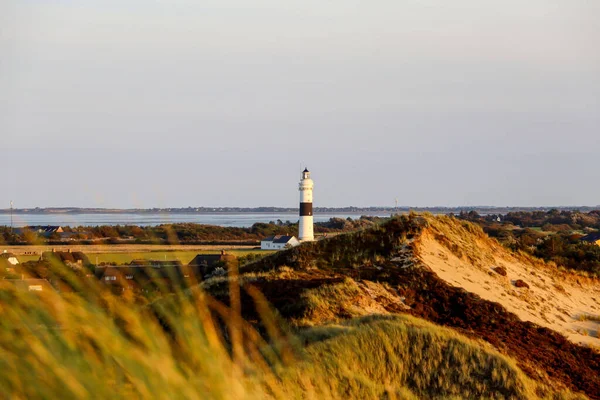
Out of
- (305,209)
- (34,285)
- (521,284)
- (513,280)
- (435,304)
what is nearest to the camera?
(34,285)

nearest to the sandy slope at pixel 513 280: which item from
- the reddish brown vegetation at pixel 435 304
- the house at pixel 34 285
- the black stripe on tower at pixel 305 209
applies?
the reddish brown vegetation at pixel 435 304

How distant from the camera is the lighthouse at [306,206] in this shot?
48188 mm

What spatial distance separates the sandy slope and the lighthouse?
72.4ft

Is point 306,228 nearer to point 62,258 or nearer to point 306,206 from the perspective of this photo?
point 306,206

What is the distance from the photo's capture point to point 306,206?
49156 millimetres

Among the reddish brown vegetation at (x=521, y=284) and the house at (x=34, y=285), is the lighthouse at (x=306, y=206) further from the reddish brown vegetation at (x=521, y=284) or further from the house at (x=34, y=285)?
the house at (x=34, y=285)

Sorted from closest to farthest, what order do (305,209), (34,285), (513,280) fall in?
(34,285) → (513,280) → (305,209)

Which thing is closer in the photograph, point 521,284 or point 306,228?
point 521,284

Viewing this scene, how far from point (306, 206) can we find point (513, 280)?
88.0 feet

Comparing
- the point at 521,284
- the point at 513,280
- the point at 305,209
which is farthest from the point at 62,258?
the point at 305,209

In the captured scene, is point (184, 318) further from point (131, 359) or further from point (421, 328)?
point (421, 328)

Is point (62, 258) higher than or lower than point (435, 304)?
higher

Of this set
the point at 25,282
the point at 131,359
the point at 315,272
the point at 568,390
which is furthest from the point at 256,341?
the point at 315,272

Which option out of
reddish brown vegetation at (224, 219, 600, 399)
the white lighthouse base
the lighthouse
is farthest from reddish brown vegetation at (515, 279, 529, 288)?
the white lighthouse base
